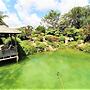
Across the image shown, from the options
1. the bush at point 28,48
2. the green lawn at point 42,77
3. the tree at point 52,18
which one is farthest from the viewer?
the tree at point 52,18

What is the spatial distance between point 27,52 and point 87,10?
1634 inches

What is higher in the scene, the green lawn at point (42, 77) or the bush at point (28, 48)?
the bush at point (28, 48)

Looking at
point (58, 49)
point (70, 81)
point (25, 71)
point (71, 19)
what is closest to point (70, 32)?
point (58, 49)

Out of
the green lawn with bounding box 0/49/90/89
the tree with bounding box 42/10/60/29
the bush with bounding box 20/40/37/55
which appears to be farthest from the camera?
the tree with bounding box 42/10/60/29

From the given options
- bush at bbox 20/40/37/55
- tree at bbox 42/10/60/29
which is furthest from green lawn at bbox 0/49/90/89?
tree at bbox 42/10/60/29

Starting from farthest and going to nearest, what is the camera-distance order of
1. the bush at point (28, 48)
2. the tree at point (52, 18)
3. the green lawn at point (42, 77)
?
1. the tree at point (52, 18)
2. the bush at point (28, 48)
3. the green lawn at point (42, 77)

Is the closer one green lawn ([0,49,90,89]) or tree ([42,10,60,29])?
green lawn ([0,49,90,89])

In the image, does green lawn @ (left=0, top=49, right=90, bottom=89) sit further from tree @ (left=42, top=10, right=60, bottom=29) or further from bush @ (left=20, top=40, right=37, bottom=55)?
tree @ (left=42, top=10, right=60, bottom=29)

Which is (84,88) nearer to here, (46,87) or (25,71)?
(46,87)

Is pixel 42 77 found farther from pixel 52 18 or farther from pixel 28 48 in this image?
pixel 52 18

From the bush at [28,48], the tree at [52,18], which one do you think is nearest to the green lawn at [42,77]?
the bush at [28,48]

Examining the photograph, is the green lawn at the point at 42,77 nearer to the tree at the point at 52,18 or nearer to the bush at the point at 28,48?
the bush at the point at 28,48

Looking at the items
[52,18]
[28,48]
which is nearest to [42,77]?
[28,48]

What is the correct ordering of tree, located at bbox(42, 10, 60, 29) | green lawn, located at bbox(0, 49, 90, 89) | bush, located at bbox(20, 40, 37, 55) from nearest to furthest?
1. green lawn, located at bbox(0, 49, 90, 89)
2. bush, located at bbox(20, 40, 37, 55)
3. tree, located at bbox(42, 10, 60, 29)
